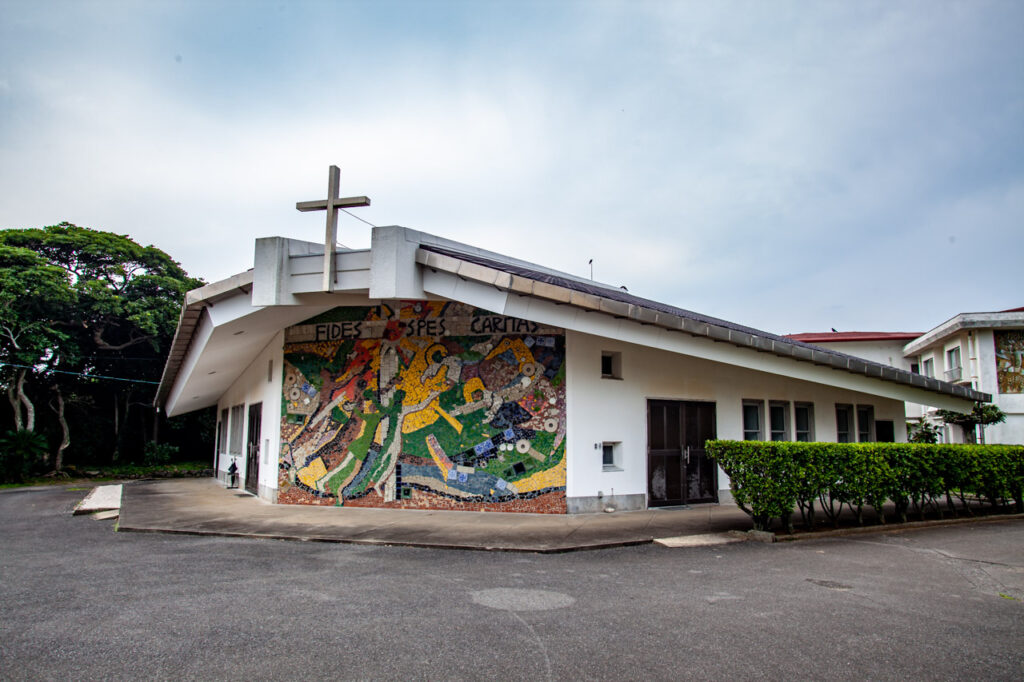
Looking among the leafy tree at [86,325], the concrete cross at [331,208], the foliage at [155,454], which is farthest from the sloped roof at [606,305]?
the foliage at [155,454]

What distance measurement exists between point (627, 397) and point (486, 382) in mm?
2788

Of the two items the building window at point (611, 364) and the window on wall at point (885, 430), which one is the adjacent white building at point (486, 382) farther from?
the window on wall at point (885, 430)

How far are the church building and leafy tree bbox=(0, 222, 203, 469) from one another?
48.6ft

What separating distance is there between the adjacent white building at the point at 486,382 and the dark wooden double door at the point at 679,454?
0.11 feet

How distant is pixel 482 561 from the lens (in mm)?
7863

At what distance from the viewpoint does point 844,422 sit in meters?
15.8

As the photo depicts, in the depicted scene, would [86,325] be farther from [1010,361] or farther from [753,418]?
[1010,361]

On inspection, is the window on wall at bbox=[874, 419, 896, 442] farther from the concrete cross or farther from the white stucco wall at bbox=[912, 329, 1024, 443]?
the concrete cross

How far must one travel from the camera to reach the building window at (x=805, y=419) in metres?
15.1

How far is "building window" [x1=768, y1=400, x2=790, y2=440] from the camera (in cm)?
1461

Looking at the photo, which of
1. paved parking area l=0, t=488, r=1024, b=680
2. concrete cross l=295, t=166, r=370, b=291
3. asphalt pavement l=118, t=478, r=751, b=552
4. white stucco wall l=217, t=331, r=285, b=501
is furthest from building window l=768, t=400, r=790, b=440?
white stucco wall l=217, t=331, r=285, b=501

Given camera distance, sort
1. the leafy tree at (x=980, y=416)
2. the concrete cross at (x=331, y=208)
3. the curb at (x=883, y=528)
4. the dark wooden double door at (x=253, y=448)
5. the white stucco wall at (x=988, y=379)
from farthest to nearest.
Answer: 1. the white stucco wall at (x=988, y=379)
2. the leafy tree at (x=980, y=416)
3. the dark wooden double door at (x=253, y=448)
4. the concrete cross at (x=331, y=208)
5. the curb at (x=883, y=528)

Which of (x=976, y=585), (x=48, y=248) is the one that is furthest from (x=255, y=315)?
(x=48, y=248)

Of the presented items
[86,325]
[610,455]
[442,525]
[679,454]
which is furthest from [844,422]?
[86,325]
